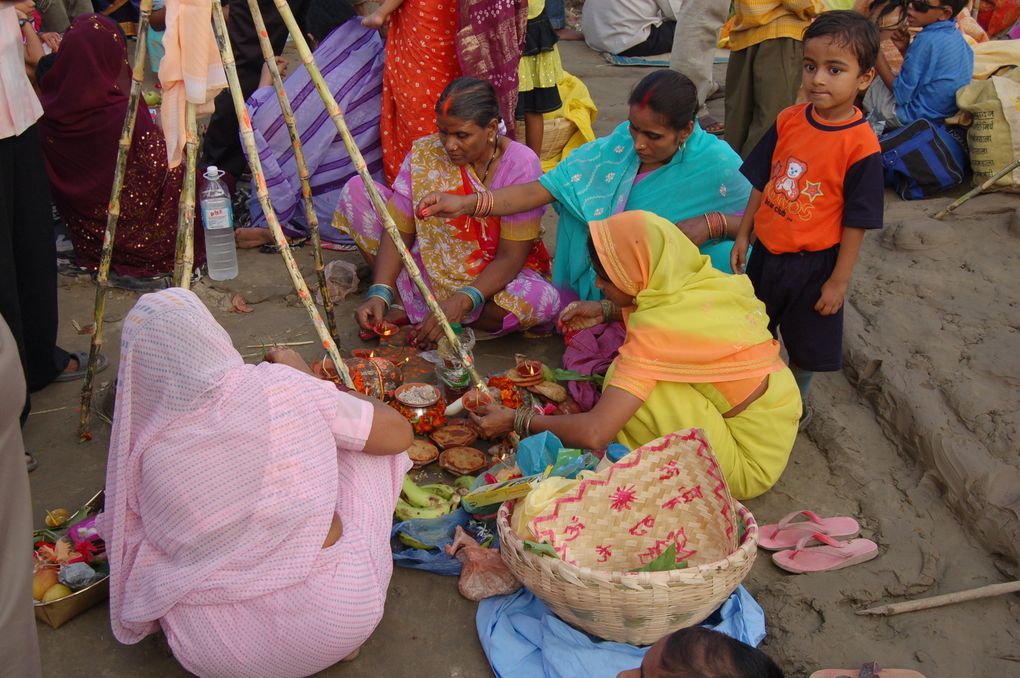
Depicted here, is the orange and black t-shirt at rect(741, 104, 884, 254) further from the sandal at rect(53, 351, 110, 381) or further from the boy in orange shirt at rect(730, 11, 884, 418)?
the sandal at rect(53, 351, 110, 381)

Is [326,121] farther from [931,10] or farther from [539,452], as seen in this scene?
[931,10]

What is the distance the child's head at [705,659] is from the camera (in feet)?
5.08

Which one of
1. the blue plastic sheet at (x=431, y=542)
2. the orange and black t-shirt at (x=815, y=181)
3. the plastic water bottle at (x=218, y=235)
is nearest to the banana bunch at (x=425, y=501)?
the blue plastic sheet at (x=431, y=542)

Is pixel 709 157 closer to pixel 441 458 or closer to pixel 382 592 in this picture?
pixel 441 458

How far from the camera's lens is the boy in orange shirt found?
2992mm

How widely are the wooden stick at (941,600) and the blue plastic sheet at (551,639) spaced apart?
14.4 inches

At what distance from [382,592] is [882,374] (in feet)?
7.52

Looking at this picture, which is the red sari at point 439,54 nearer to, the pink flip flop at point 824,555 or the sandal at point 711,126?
the sandal at point 711,126

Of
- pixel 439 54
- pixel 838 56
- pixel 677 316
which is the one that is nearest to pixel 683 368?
pixel 677 316

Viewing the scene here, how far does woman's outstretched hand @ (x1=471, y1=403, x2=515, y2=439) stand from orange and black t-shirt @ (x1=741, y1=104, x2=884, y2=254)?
1127mm

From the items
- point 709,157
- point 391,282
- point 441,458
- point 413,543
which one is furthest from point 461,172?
point 413,543

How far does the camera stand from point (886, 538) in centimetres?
294

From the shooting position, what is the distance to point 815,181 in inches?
122

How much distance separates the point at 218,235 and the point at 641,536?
2.81m
